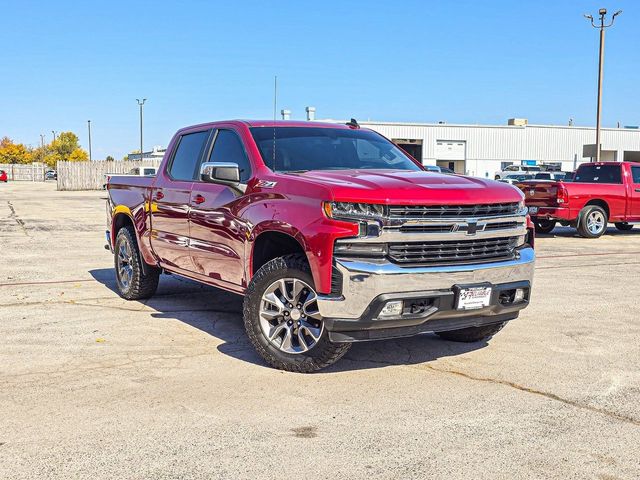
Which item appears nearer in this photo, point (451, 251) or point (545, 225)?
point (451, 251)

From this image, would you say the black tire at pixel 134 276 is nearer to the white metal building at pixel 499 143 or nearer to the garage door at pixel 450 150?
the white metal building at pixel 499 143

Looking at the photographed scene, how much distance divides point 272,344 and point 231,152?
6.39 feet

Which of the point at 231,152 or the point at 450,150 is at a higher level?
the point at 450,150

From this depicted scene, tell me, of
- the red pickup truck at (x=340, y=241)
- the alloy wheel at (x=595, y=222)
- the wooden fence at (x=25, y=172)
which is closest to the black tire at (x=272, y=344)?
the red pickup truck at (x=340, y=241)

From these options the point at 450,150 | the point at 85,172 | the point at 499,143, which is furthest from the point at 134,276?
the point at 499,143

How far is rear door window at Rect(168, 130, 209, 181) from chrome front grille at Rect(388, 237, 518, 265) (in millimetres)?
2763

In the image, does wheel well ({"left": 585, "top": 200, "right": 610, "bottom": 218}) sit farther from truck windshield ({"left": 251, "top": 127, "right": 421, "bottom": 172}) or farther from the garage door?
the garage door

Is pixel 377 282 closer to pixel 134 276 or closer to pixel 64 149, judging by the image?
pixel 134 276

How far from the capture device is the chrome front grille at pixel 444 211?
4.94 meters

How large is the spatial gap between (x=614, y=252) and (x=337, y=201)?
10.5 m

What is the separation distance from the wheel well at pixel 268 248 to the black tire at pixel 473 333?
5.67ft

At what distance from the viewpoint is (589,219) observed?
16.8 m

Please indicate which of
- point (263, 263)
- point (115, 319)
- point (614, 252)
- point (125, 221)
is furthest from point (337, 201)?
point (614, 252)

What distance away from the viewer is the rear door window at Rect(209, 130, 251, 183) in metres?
6.12
